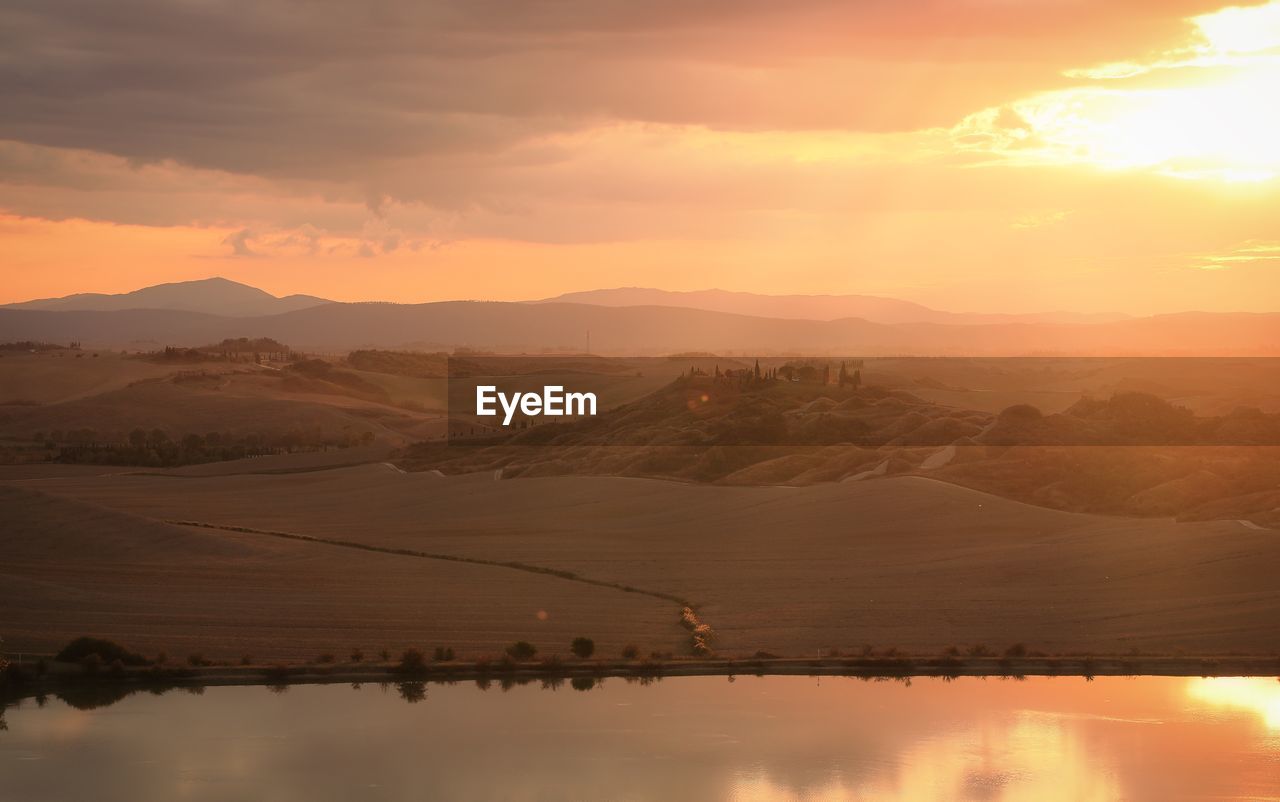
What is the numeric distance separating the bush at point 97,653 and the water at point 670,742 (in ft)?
5.13

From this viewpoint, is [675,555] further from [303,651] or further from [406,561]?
[303,651]

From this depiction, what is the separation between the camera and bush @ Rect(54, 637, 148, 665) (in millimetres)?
23609

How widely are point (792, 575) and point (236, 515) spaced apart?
26084 millimetres

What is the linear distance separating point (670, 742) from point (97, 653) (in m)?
10.0

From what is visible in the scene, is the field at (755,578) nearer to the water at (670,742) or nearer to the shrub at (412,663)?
the shrub at (412,663)

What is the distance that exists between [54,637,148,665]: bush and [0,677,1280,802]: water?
1.56 meters

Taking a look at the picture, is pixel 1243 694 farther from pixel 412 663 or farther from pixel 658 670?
pixel 412 663

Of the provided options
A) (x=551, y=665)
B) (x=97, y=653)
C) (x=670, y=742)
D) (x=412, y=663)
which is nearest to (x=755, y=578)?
(x=551, y=665)

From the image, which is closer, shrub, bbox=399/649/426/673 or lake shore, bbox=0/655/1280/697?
lake shore, bbox=0/655/1280/697

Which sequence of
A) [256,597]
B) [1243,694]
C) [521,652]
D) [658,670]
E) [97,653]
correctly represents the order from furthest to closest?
[256,597], [521,652], [658,670], [97,653], [1243,694]

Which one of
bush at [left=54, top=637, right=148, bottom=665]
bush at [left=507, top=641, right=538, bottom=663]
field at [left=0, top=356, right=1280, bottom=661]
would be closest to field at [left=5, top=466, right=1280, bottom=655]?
field at [left=0, top=356, right=1280, bottom=661]

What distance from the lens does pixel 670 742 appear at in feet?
64.5

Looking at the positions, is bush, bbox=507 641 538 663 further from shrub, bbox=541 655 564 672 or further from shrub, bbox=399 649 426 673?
shrub, bbox=399 649 426 673

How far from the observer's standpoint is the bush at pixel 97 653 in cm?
2361
